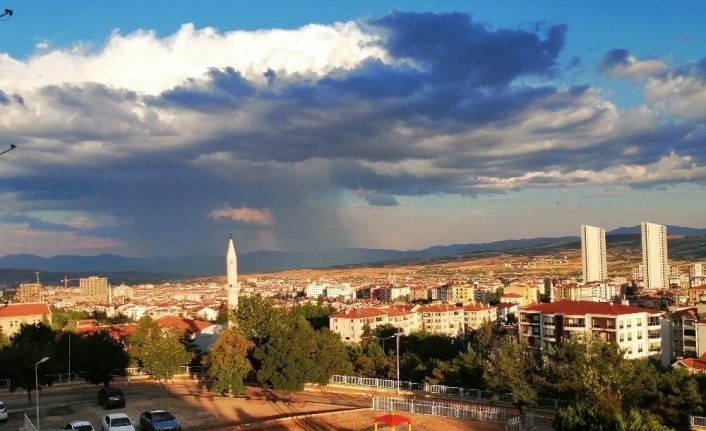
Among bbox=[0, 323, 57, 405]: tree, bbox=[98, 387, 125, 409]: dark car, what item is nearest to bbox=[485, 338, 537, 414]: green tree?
bbox=[98, 387, 125, 409]: dark car

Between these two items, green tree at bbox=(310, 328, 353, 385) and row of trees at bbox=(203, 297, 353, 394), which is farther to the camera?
green tree at bbox=(310, 328, 353, 385)

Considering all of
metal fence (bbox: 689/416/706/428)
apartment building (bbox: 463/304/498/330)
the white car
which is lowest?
apartment building (bbox: 463/304/498/330)

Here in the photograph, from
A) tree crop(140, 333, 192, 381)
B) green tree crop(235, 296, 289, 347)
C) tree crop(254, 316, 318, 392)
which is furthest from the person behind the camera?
green tree crop(235, 296, 289, 347)

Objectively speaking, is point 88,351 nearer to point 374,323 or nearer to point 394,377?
point 394,377

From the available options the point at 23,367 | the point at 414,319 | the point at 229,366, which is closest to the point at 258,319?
the point at 229,366

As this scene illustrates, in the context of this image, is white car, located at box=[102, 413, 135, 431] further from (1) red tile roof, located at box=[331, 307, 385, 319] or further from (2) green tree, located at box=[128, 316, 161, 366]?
(1) red tile roof, located at box=[331, 307, 385, 319]

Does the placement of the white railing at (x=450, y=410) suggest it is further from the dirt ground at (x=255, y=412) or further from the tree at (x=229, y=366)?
the tree at (x=229, y=366)

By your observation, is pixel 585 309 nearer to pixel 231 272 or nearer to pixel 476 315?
pixel 231 272
